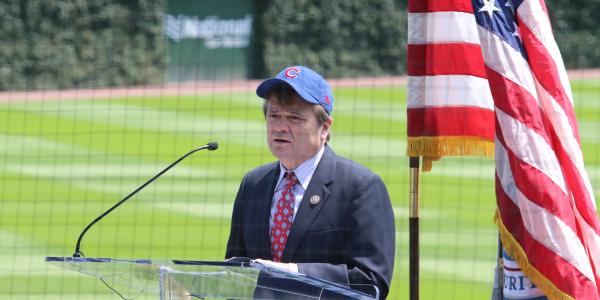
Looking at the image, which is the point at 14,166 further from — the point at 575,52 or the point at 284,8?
the point at 575,52

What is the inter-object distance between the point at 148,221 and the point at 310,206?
22.6ft

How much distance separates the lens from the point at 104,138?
1591 centimetres

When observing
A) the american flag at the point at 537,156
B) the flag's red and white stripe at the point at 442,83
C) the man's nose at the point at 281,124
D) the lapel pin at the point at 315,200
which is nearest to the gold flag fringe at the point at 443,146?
the flag's red and white stripe at the point at 442,83

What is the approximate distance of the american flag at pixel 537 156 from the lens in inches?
191

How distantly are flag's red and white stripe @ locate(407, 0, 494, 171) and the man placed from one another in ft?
3.12

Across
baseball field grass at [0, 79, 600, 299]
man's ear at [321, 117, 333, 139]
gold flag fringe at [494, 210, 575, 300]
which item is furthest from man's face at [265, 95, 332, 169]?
baseball field grass at [0, 79, 600, 299]

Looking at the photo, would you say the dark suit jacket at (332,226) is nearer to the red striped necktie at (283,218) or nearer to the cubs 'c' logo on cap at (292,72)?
the red striped necktie at (283,218)

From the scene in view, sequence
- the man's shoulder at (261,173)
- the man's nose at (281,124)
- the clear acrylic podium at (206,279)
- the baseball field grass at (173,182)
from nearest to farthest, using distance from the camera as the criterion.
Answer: the clear acrylic podium at (206,279) < the man's nose at (281,124) < the man's shoulder at (261,173) < the baseball field grass at (173,182)

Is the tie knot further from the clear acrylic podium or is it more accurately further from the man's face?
the clear acrylic podium

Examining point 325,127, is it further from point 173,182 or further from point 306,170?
point 173,182

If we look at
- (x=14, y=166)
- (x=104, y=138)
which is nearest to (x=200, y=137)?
(x=104, y=138)

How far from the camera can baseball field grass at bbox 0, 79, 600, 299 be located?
9.71 metres

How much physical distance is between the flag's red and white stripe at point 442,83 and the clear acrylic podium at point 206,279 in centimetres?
171

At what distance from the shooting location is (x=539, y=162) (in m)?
4.89
